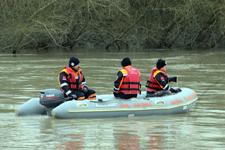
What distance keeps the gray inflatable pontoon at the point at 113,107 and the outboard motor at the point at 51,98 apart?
6.9 inches

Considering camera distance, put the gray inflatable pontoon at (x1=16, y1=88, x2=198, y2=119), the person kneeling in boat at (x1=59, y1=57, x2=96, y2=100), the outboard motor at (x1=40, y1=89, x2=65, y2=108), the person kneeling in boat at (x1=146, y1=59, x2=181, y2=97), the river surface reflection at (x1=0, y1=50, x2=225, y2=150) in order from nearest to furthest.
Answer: the river surface reflection at (x1=0, y1=50, x2=225, y2=150) < the gray inflatable pontoon at (x1=16, y1=88, x2=198, y2=119) < the outboard motor at (x1=40, y1=89, x2=65, y2=108) < the person kneeling in boat at (x1=59, y1=57, x2=96, y2=100) < the person kneeling in boat at (x1=146, y1=59, x2=181, y2=97)

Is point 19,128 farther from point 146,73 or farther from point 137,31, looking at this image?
point 137,31

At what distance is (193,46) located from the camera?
134ft

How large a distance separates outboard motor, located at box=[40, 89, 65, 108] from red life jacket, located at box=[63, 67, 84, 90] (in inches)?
14.8

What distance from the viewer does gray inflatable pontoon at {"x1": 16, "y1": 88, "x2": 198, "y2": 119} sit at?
43.0 feet

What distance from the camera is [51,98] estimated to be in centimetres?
1333

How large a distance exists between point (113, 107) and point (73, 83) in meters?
0.97

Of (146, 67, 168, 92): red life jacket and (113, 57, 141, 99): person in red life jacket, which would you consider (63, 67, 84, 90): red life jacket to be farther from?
(146, 67, 168, 92): red life jacket

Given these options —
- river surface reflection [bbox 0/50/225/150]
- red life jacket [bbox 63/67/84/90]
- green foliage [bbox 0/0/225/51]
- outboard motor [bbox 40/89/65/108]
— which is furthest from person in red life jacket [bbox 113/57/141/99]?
green foliage [bbox 0/0/225/51]

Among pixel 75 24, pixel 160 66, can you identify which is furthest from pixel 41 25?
pixel 160 66

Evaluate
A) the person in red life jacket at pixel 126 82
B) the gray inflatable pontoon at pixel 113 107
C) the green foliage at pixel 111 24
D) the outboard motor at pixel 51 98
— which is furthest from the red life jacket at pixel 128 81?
the green foliage at pixel 111 24

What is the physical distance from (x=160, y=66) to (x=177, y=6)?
24462mm

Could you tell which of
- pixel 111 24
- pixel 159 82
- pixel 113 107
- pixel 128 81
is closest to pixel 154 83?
pixel 159 82

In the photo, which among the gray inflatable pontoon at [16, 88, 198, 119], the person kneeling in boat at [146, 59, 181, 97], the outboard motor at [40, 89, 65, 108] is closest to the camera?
the gray inflatable pontoon at [16, 88, 198, 119]
